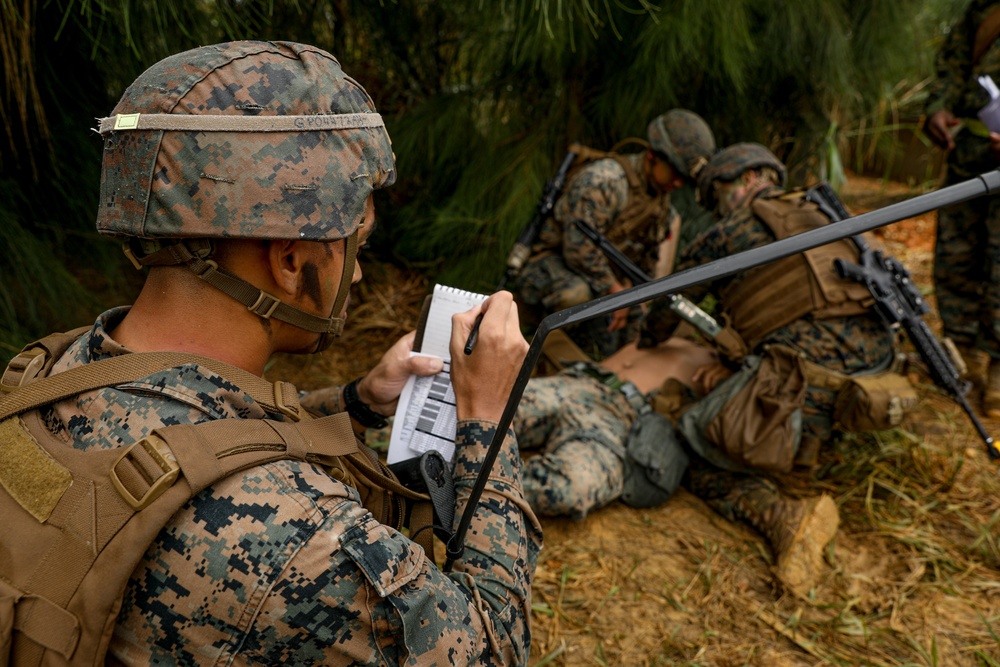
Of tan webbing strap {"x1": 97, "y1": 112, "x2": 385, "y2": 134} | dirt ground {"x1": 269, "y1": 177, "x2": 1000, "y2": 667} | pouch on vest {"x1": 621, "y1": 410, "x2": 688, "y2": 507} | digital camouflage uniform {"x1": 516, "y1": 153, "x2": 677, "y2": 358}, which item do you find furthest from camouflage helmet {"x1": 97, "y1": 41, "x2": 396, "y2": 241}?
digital camouflage uniform {"x1": 516, "y1": 153, "x2": 677, "y2": 358}

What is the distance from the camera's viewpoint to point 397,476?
4.80 ft

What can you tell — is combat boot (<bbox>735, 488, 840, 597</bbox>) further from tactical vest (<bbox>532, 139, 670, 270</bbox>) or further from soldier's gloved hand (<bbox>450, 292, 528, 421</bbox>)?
tactical vest (<bbox>532, 139, 670, 270</bbox>)

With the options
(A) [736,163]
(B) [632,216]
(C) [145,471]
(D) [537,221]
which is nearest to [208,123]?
(C) [145,471]

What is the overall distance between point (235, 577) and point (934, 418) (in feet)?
12.9

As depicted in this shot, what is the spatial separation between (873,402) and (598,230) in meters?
2.01

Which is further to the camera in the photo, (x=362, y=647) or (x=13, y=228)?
(x=13, y=228)

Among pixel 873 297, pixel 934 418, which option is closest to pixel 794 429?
pixel 873 297

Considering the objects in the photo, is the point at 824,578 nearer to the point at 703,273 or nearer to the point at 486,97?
the point at 703,273

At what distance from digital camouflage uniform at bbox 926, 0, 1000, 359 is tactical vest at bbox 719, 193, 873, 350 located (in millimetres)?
1189

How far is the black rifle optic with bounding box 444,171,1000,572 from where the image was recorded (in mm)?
1088

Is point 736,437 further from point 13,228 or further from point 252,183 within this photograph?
point 13,228

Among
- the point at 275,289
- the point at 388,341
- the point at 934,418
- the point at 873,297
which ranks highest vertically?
the point at 275,289

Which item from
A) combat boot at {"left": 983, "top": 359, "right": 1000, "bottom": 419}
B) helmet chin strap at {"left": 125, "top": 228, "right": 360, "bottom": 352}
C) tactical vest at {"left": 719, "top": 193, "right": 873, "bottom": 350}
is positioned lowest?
combat boot at {"left": 983, "top": 359, "right": 1000, "bottom": 419}

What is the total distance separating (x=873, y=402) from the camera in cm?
287
